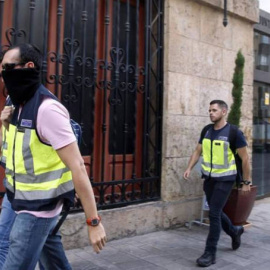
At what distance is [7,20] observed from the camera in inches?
169

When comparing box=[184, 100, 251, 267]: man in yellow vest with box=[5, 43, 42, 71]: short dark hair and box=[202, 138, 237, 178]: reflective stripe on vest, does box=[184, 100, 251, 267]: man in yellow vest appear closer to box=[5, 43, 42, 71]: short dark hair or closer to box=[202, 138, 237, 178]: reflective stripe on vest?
box=[202, 138, 237, 178]: reflective stripe on vest

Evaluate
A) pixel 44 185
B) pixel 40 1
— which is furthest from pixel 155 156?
pixel 44 185

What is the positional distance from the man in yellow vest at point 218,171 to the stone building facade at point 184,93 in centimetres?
115

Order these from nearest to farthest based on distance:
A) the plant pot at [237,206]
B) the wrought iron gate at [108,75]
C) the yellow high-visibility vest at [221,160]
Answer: the yellow high-visibility vest at [221,160] → the wrought iron gate at [108,75] → the plant pot at [237,206]

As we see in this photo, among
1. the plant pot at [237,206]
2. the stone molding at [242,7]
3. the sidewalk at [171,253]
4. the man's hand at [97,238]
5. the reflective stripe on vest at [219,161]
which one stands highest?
the stone molding at [242,7]

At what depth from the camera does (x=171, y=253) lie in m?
4.55

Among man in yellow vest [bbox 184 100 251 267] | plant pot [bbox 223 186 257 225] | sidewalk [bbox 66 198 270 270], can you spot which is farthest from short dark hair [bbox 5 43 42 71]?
plant pot [bbox 223 186 257 225]

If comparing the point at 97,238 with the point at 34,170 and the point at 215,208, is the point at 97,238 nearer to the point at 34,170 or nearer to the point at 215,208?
the point at 34,170

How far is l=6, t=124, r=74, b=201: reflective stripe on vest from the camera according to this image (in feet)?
6.90

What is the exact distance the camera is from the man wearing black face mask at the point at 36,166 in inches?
80.3

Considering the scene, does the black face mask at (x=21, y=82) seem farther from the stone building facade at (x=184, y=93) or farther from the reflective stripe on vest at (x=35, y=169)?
the stone building facade at (x=184, y=93)

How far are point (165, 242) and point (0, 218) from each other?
2.79 meters

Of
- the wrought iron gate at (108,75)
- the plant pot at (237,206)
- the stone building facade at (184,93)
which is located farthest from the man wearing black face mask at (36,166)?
the plant pot at (237,206)

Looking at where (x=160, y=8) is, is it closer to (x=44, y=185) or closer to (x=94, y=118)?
(x=94, y=118)
